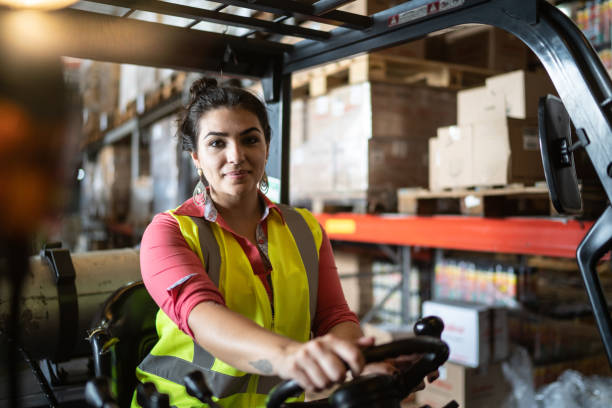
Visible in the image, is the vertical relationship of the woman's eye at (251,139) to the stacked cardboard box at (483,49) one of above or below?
below

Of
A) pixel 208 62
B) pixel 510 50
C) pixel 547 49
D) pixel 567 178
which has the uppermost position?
pixel 510 50

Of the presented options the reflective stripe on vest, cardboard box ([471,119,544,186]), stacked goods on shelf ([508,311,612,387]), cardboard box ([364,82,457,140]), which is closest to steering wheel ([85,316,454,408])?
the reflective stripe on vest

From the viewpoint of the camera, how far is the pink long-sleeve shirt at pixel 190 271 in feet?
4.76

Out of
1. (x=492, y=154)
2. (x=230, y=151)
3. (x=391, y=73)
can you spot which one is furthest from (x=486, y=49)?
(x=230, y=151)

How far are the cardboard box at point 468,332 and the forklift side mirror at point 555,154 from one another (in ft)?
6.88

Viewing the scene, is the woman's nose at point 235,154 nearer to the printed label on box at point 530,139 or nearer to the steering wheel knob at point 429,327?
the steering wheel knob at point 429,327

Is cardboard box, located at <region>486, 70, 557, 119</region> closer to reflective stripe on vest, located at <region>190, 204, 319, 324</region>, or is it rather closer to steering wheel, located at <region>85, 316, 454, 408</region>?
reflective stripe on vest, located at <region>190, 204, 319, 324</region>

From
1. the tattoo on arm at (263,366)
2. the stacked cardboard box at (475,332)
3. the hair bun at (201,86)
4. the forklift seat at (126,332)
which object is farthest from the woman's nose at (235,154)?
the stacked cardboard box at (475,332)

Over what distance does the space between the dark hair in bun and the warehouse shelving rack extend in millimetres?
232

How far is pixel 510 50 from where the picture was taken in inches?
183

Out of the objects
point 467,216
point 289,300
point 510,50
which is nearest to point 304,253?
point 289,300

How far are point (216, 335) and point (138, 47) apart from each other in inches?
48.3

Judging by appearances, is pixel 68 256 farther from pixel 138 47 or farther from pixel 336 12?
pixel 336 12

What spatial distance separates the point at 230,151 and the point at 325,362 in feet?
3.06
